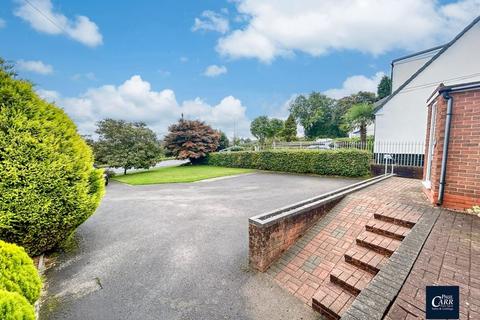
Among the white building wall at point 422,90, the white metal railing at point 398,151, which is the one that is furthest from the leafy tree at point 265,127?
the white metal railing at point 398,151

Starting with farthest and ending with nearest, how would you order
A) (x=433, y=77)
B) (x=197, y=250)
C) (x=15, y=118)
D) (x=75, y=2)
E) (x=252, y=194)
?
(x=433, y=77) → (x=252, y=194) → (x=75, y=2) → (x=197, y=250) → (x=15, y=118)

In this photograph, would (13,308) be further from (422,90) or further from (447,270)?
(422,90)

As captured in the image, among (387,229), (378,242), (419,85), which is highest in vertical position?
(419,85)

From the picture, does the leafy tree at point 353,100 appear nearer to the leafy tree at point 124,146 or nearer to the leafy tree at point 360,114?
the leafy tree at point 360,114

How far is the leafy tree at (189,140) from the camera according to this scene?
891 inches

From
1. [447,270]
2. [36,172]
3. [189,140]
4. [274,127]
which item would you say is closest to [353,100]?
Answer: [274,127]

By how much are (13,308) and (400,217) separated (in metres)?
4.95

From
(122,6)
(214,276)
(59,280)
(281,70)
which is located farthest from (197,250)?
(281,70)

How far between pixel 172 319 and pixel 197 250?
1.65 meters

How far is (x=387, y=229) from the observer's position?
3385 millimetres

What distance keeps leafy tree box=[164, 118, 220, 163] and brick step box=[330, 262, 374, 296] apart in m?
20.6

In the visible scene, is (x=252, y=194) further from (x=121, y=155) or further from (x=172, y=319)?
(x=121, y=155)

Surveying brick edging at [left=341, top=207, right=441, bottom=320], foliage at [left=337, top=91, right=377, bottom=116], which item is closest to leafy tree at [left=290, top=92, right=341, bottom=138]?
foliage at [left=337, top=91, right=377, bottom=116]

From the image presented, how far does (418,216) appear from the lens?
3.57m
